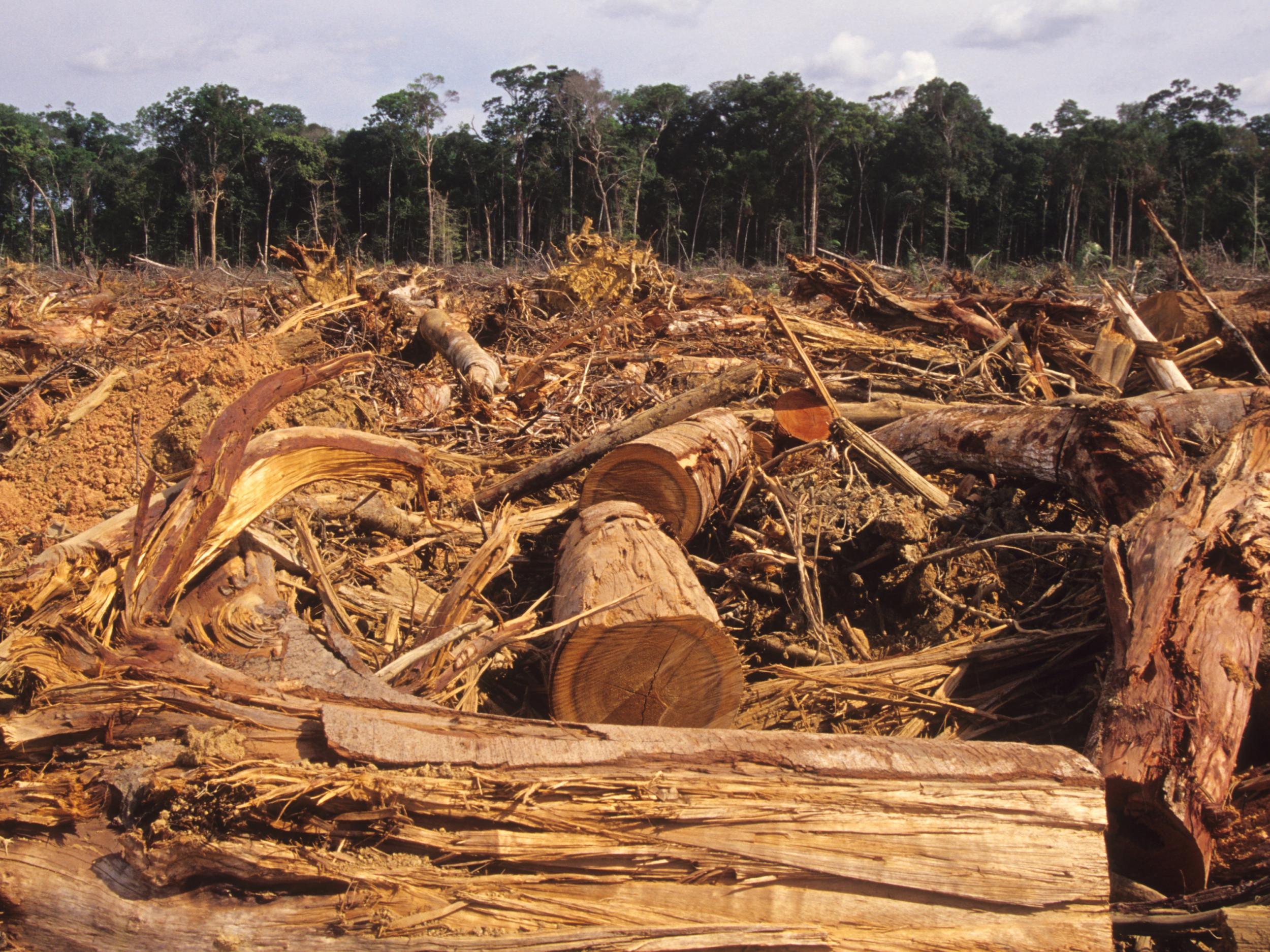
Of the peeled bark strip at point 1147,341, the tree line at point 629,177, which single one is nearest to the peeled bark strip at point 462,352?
the peeled bark strip at point 1147,341

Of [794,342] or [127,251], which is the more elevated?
[127,251]

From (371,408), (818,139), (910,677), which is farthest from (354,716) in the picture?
(818,139)

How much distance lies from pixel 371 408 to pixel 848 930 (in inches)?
178

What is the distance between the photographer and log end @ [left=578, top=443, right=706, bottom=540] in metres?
3.39

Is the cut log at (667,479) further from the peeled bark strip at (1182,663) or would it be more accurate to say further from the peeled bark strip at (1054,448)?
the peeled bark strip at (1182,663)

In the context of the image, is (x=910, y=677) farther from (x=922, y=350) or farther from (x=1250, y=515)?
(x=922, y=350)

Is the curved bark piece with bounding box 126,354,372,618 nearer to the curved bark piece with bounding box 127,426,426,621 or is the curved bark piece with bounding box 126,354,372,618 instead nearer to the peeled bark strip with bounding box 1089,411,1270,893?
the curved bark piece with bounding box 127,426,426,621

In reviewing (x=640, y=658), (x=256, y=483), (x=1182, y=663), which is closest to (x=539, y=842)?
(x=640, y=658)

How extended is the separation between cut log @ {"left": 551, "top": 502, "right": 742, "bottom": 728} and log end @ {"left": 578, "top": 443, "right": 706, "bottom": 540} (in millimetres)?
884

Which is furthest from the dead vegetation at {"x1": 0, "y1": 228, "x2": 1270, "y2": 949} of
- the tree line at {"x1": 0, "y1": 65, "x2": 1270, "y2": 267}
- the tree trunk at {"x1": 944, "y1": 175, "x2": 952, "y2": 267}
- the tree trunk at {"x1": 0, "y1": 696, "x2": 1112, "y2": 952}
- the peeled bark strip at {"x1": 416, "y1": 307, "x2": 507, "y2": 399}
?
the tree trunk at {"x1": 944, "y1": 175, "x2": 952, "y2": 267}

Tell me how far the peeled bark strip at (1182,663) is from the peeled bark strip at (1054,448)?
0.81ft

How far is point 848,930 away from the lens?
61.9 inches

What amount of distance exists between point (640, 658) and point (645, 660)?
0.02 meters

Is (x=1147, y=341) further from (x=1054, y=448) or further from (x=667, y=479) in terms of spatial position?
(x=667, y=479)
